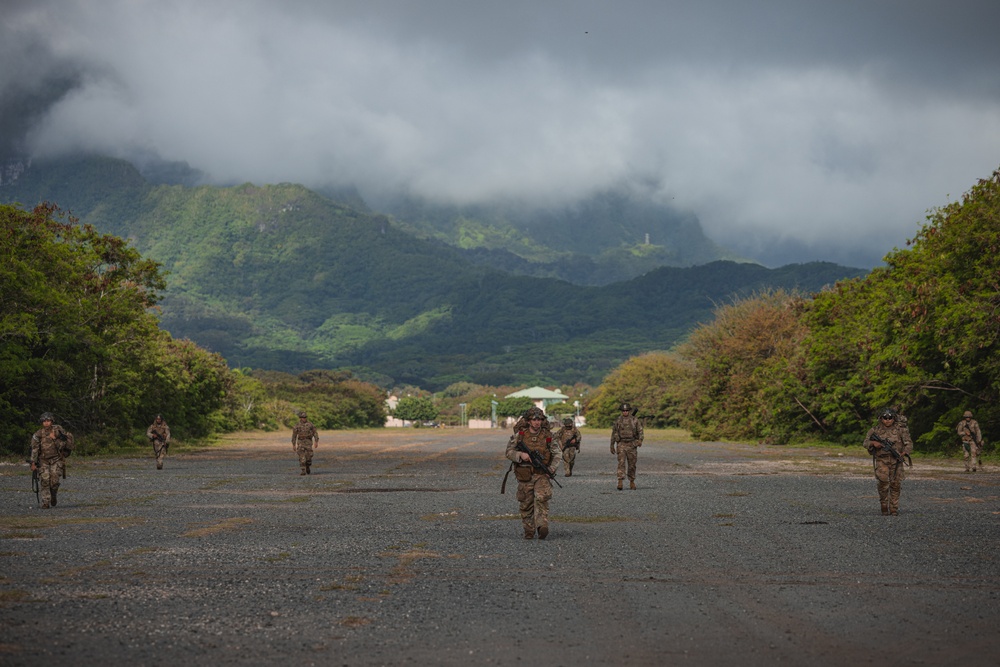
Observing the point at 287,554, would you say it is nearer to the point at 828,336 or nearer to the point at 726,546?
the point at 726,546

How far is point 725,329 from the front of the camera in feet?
225

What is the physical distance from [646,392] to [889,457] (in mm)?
88524

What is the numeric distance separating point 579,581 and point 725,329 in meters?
59.9

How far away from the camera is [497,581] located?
10.6 metres

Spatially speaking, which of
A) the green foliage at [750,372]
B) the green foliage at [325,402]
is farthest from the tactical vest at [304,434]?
the green foliage at [325,402]

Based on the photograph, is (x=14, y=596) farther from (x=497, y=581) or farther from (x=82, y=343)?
(x=82, y=343)

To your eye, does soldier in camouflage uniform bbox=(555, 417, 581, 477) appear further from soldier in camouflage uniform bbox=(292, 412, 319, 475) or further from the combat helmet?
the combat helmet

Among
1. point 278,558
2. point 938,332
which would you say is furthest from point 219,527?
point 938,332

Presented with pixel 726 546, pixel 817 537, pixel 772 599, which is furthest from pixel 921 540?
pixel 772 599

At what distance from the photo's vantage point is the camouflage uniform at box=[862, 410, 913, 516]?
17266 mm

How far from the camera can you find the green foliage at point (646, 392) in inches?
3898

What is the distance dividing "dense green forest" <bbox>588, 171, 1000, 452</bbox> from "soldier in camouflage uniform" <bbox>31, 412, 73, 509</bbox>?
28615mm

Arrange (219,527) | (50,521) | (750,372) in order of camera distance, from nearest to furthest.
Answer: (219,527), (50,521), (750,372)

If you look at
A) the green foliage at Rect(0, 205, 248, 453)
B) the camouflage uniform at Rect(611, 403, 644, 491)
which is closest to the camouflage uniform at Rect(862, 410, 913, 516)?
the camouflage uniform at Rect(611, 403, 644, 491)
